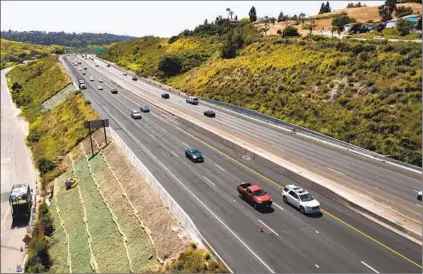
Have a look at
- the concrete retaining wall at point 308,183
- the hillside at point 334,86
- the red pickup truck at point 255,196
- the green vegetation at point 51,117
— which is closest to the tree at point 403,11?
the hillside at point 334,86

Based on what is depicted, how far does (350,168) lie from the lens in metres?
43.6

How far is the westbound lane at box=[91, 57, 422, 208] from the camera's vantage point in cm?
3804

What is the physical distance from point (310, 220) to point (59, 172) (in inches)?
1572

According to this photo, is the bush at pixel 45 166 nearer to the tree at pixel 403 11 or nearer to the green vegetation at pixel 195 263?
the green vegetation at pixel 195 263

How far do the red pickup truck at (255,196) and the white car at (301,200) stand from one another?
2.05 metres

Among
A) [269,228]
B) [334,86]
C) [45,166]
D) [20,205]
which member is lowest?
[45,166]

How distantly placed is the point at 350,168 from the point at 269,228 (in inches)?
733

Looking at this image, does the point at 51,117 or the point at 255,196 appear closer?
the point at 255,196

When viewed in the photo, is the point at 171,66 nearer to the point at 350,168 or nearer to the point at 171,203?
the point at 350,168

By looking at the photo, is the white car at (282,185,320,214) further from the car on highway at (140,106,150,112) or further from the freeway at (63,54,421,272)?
the car on highway at (140,106,150,112)

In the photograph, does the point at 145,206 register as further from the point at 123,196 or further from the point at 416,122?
the point at 416,122

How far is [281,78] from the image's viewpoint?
280ft

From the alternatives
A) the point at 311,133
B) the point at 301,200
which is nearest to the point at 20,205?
the point at 301,200

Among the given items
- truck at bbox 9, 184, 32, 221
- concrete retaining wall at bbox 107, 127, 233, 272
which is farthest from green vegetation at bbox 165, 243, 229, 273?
truck at bbox 9, 184, 32, 221
